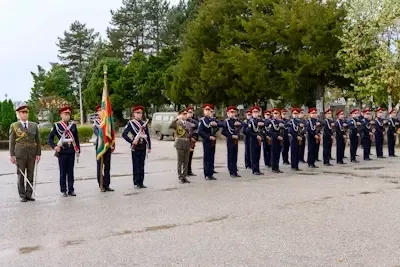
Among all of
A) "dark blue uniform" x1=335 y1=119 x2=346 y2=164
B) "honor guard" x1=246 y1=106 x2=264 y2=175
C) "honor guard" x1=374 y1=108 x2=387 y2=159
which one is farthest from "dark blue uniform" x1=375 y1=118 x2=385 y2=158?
"honor guard" x1=246 y1=106 x2=264 y2=175

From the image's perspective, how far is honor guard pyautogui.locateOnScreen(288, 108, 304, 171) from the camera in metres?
14.5

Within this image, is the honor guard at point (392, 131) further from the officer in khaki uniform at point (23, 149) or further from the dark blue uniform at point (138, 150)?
the officer in khaki uniform at point (23, 149)

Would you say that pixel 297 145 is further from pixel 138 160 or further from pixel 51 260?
pixel 51 260

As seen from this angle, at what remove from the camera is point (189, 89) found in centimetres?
3862

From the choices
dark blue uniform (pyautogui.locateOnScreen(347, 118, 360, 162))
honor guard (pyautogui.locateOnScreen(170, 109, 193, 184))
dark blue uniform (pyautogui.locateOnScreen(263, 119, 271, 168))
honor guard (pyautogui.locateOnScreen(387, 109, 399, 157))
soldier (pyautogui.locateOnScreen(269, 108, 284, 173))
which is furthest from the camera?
honor guard (pyautogui.locateOnScreen(387, 109, 399, 157))

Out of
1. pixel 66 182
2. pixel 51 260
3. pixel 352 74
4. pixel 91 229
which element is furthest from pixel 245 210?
pixel 352 74

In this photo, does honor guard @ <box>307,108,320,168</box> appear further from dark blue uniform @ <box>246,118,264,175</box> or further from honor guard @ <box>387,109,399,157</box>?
honor guard @ <box>387,109,399,157</box>

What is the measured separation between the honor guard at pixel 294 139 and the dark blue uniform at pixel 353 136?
255cm

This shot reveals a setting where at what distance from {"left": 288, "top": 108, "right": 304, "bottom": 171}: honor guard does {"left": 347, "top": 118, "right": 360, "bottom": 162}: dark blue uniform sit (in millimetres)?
2546

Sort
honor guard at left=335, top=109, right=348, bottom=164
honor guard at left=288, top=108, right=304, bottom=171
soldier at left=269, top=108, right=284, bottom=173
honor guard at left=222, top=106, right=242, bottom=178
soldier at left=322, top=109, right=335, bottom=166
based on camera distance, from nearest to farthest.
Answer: honor guard at left=222, top=106, right=242, bottom=178 < soldier at left=269, top=108, right=284, bottom=173 < honor guard at left=288, top=108, right=304, bottom=171 < soldier at left=322, top=109, right=335, bottom=166 < honor guard at left=335, top=109, right=348, bottom=164

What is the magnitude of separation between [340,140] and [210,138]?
5408mm

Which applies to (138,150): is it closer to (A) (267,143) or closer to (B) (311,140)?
(A) (267,143)

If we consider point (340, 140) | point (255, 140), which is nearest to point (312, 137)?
point (340, 140)

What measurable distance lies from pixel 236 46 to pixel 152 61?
1941 cm
